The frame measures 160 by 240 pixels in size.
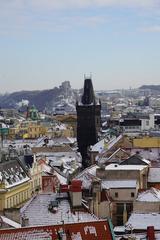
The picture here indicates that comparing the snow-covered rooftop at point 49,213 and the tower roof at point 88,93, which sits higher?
the tower roof at point 88,93

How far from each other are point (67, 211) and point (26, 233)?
29.3 feet

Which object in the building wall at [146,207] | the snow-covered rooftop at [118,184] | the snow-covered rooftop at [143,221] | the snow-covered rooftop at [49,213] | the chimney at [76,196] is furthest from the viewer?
the snow-covered rooftop at [118,184]

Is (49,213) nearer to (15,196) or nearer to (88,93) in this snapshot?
(15,196)

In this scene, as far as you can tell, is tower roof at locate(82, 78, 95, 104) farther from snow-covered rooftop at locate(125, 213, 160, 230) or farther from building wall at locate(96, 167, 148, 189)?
snow-covered rooftop at locate(125, 213, 160, 230)

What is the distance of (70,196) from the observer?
157ft

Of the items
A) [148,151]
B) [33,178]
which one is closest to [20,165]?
[33,178]

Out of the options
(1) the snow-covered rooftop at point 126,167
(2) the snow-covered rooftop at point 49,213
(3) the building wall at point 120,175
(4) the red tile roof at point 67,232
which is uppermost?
(4) the red tile roof at point 67,232

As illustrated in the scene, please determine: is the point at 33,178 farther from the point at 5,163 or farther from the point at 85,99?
the point at 85,99

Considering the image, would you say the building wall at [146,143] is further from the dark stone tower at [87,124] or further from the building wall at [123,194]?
the building wall at [123,194]

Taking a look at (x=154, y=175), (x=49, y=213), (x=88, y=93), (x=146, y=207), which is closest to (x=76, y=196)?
(x=49, y=213)

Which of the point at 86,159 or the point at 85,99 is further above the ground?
the point at 85,99

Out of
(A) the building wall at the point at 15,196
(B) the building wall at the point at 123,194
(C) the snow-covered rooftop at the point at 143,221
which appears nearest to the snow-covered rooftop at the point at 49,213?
(C) the snow-covered rooftop at the point at 143,221

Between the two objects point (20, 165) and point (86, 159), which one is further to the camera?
point (86, 159)

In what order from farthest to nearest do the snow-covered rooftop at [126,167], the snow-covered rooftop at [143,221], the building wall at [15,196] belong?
the snow-covered rooftop at [126,167], the building wall at [15,196], the snow-covered rooftop at [143,221]
